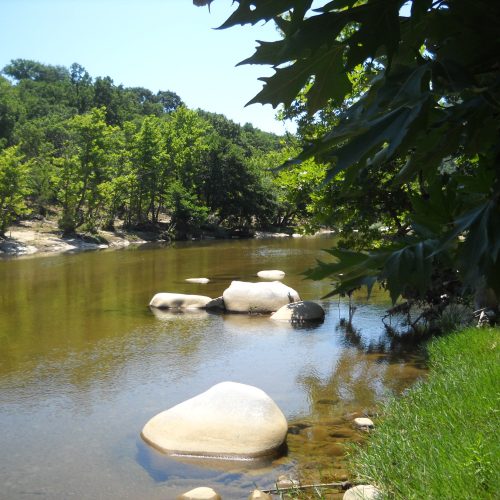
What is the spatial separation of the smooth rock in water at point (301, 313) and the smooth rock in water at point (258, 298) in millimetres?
901

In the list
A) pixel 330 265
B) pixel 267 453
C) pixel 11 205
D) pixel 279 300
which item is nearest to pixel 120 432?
pixel 267 453

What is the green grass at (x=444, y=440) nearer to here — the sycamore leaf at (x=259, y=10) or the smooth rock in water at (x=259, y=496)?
the smooth rock in water at (x=259, y=496)

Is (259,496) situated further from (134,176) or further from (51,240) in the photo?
(134,176)

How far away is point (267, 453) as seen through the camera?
7547mm

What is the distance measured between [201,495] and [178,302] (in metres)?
11.7

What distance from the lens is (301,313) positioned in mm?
16219

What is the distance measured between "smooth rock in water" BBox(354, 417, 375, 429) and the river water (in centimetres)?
14

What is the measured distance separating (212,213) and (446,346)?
46790 millimetres

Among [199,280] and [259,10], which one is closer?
[259,10]

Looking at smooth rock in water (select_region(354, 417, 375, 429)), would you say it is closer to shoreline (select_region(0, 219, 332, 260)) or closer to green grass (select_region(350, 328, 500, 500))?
green grass (select_region(350, 328, 500, 500))

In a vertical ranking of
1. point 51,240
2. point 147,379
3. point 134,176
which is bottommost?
point 51,240

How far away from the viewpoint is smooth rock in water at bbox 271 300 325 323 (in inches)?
635

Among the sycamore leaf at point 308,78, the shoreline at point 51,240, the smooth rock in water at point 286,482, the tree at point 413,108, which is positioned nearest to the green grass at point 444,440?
the smooth rock in water at point 286,482

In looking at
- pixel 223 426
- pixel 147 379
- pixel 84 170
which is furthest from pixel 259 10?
pixel 84 170
